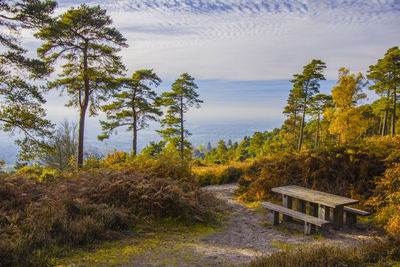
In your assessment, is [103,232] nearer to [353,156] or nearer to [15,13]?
[353,156]

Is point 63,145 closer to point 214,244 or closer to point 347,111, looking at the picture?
point 214,244

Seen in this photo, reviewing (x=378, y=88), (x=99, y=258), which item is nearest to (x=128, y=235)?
(x=99, y=258)

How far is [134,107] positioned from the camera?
2552 cm

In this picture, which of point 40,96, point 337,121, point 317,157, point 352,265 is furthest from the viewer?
point 337,121

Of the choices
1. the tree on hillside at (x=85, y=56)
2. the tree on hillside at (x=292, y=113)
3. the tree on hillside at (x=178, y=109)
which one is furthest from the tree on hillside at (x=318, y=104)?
the tree on hillside at (x=85, y=56)

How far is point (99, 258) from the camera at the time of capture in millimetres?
3689

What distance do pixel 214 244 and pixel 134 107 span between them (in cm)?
2241

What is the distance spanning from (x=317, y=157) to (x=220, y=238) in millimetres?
4919

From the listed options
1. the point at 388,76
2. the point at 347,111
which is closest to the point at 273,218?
the point at 347,111

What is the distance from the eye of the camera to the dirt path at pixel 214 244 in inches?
146

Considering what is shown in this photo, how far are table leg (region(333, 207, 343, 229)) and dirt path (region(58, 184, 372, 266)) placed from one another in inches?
6.1

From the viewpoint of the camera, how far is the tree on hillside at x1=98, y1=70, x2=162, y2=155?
24.0 m

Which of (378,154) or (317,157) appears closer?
(378,154)

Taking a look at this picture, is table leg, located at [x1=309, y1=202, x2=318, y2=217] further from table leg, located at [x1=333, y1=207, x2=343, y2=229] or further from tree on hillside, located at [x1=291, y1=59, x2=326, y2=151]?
tree on hillside, located at [x1=291, y1=59, x2=326, y2=151]
